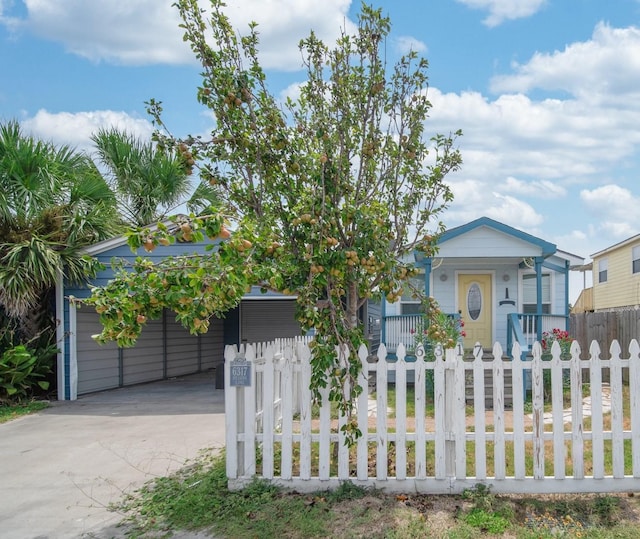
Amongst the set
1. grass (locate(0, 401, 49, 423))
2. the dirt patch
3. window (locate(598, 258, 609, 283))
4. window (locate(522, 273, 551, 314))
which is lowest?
grass (locate(0, 401, 49, 423))

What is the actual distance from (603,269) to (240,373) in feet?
74.6

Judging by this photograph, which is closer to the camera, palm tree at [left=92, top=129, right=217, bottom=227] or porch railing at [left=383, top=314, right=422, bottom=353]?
porch railing at [left=383, top=314, right=422, bottom=353]

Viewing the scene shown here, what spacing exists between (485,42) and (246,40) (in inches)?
166

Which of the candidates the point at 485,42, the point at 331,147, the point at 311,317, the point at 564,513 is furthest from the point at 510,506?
the point at 485,42

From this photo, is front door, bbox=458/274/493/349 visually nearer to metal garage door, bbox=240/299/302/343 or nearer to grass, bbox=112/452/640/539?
metal garage door, bbox=240/299/302/343

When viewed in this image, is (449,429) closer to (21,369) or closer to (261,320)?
(21,369)

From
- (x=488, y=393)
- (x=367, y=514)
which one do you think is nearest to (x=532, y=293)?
(x=488, y=393)

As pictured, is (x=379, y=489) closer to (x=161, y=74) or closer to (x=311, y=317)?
(x=311, y=317)

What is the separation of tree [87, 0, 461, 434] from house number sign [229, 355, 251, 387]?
0.67 metres

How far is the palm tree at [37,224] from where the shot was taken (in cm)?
1012

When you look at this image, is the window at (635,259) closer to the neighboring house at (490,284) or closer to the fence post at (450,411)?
the neighboring house at (490,284)

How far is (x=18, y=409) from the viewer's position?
1001 cm

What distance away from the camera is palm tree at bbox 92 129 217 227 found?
1563cm

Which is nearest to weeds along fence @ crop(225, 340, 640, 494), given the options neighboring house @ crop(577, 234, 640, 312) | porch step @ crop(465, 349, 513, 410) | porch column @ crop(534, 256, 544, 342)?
porch step @ crop(465, 349, 513, 410)
